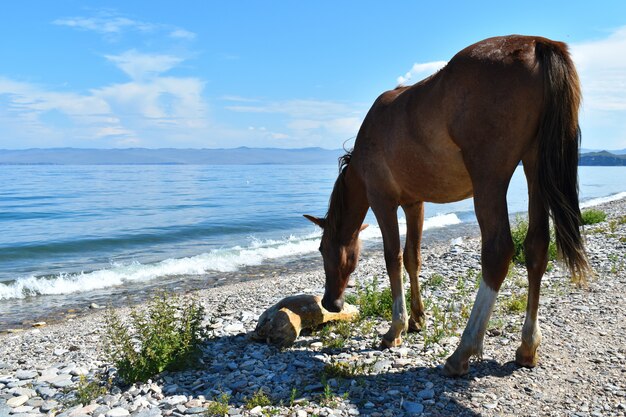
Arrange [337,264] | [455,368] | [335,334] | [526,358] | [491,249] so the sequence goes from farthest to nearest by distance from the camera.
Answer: [337,264], [335,334], [526,358], [455,368], [491,249]

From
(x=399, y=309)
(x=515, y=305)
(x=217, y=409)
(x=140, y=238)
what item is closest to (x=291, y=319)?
(x=399, y=309)

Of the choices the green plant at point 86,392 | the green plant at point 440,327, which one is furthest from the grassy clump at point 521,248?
the green plant at point 86,392

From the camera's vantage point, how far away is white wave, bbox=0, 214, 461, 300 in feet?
43.9

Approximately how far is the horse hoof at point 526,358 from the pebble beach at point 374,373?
0.09 meters

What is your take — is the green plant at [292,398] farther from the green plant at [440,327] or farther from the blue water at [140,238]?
the blue water at [140,238]

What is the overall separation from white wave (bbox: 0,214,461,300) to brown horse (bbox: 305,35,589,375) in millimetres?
11287

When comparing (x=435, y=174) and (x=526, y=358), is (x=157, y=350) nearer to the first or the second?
(x=435, y=174)

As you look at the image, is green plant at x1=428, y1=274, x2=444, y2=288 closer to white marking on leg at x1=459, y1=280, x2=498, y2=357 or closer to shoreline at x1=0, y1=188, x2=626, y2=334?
white marking on leg at x1=459, y1=280, x2=498, y2=357

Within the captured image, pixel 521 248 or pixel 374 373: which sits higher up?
pixel 521 248

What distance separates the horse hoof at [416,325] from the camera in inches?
246

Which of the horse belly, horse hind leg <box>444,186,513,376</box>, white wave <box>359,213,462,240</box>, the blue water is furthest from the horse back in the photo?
white wave <box>359,213,462,240</box>

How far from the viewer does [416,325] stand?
246 inches

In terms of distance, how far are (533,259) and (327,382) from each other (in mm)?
2250

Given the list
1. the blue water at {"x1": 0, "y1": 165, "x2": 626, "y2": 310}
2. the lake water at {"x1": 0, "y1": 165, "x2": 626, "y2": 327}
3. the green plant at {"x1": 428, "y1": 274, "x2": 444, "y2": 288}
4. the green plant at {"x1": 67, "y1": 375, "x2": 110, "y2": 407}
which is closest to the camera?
the green plant at {"x1": 67, "y1": 375, "x2": 110, "y2": 407}
